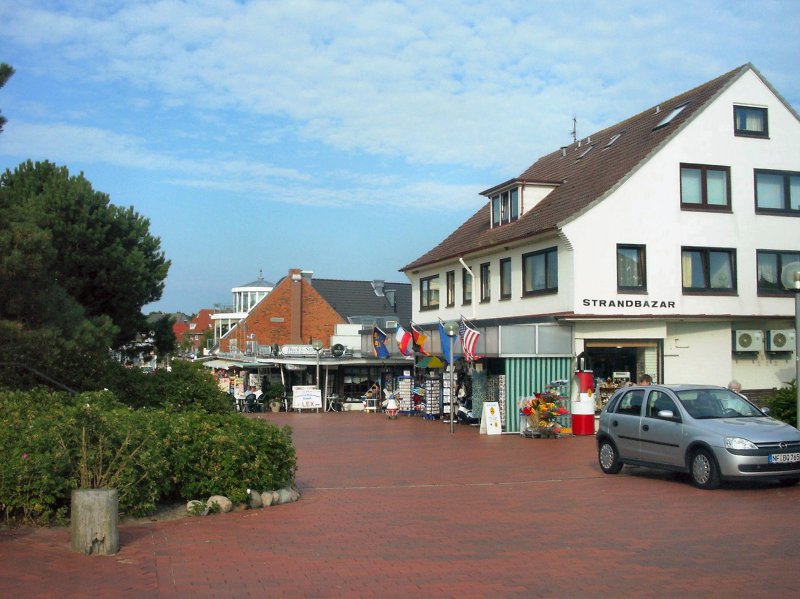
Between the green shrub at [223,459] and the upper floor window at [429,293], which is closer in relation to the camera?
the green shrub at [223,459]

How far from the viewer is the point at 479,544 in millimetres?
9898

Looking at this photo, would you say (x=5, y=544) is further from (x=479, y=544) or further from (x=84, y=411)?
(x=479, y=544)

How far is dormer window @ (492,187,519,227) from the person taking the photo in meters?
32.4

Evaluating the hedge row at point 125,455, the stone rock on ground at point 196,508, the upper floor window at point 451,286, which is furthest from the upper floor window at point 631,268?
the stone rock on ground at point 196,508

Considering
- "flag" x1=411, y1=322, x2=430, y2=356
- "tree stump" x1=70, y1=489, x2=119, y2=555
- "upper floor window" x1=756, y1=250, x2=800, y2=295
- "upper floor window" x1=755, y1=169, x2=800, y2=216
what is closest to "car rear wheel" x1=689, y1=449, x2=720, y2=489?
"tree stump" x1=70, y1=489, x2=119, y2=555

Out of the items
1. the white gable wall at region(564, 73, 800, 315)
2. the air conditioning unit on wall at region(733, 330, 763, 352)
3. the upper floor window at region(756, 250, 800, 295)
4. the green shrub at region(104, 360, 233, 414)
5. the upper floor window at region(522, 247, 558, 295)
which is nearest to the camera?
the green shrub at region(104, 360, 233, 414)

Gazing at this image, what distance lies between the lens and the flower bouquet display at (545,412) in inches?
979

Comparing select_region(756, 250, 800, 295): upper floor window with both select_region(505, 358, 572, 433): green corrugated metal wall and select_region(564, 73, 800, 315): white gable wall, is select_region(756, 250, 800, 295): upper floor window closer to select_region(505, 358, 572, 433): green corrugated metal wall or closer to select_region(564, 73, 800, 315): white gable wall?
select_region(564, 73, 800, 315): white gable wall

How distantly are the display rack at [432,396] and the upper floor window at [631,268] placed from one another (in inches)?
364

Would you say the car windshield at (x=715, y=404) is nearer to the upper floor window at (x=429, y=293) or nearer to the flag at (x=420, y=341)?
the flag at (x=420, y=341)

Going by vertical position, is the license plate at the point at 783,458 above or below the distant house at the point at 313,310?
below

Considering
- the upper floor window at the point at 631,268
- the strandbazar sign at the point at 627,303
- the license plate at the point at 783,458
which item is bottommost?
the license plate at the point at 783,458

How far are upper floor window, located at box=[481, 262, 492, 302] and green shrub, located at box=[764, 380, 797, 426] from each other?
13.8 meters

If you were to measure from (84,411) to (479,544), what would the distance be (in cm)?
505
